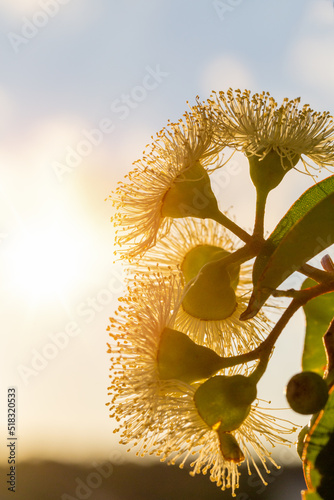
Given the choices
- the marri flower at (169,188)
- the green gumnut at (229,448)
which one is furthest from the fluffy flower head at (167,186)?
the green gumnut at (229,448)

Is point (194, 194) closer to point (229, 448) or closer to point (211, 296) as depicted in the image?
point (211, 296)

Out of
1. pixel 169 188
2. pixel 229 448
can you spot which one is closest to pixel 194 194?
pixel 169 188

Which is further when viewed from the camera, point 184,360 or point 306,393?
point 184,360

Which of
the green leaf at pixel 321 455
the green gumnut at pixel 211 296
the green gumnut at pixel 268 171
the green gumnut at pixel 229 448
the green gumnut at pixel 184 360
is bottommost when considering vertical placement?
the green gumnut at pixel 229 448

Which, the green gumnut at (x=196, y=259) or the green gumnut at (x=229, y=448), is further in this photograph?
the green gumnut at (x=196, y=259)

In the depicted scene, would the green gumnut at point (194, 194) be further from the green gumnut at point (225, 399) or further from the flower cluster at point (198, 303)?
the green gumnut at point (225, 399)

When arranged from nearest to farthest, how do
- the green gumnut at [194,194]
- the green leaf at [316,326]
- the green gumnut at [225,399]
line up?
1. the green gumnut at [225,399]
2. the green leaf at [316,326]
3. the green gumnut at [194,194]

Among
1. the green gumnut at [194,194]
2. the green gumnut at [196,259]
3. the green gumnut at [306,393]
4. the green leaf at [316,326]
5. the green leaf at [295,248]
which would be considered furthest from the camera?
the green gumnut at [196,259]

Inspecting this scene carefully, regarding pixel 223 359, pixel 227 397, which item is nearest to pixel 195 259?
pixel 223 359
